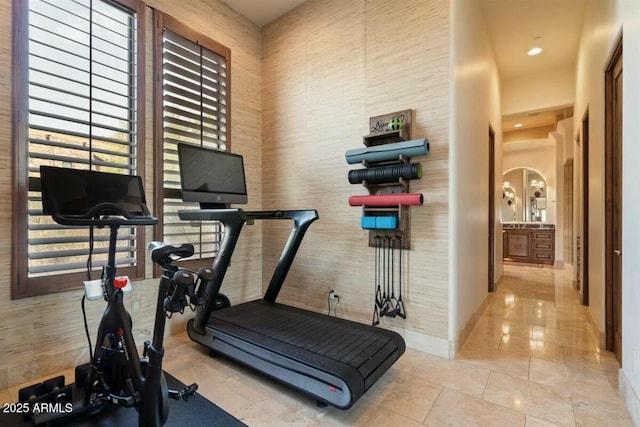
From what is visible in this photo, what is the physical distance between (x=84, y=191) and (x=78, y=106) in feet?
2.91

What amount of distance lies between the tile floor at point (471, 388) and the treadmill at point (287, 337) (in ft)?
0.48

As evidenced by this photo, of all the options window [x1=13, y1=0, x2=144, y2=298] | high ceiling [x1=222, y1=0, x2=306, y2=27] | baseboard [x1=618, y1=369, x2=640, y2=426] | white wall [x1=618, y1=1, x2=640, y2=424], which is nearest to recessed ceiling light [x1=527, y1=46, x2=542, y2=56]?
white wall [x1=618, y1=1, x2=640, y2=424]

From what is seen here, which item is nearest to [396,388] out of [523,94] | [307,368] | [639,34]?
[307,368]

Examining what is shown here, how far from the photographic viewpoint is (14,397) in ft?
6.81

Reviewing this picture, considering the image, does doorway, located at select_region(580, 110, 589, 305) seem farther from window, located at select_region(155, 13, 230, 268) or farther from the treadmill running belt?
window, located at select_region(155, 13, 230, 268)

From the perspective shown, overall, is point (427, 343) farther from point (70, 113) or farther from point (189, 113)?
point (70, 113)

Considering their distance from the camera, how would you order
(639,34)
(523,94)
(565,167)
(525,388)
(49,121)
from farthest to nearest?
(565,167) < (523,94) < (49,121) < (525,388) < (639,34)

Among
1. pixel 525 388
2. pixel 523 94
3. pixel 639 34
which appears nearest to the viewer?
pixel 639 34

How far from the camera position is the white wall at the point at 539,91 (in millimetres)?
5441

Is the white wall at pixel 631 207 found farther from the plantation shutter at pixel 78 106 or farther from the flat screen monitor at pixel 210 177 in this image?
the plantation shutter at pixel 78 106

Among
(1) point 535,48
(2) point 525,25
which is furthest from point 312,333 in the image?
(1) point 535,48

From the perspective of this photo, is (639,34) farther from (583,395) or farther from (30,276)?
(30,276)

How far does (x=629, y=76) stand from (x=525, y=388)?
7.13 feet

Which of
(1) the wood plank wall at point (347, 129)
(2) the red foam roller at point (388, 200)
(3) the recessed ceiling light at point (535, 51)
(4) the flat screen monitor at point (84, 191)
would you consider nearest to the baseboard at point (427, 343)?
(1) the wood plank wall at point (347, 129)
